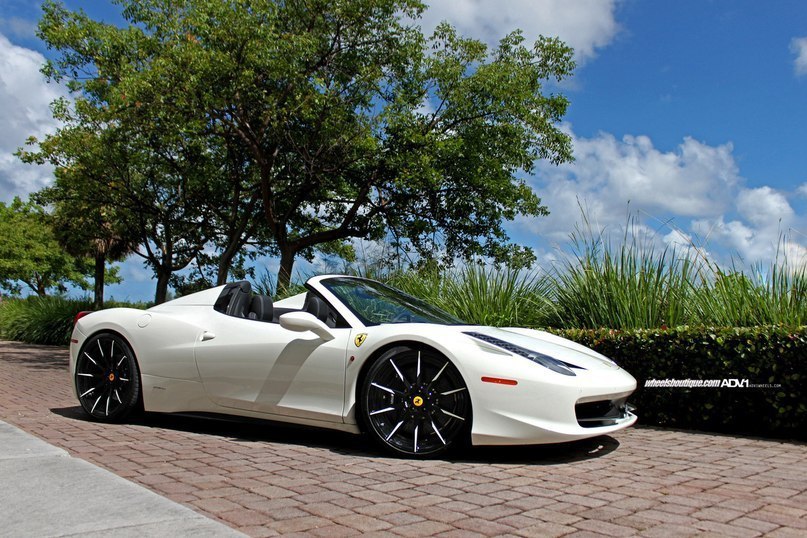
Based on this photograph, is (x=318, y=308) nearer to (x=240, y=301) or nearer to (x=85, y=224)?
(x=240, y=301)

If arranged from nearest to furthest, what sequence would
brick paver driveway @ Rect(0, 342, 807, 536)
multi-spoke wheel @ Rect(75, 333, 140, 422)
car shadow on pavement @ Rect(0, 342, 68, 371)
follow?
brick paver driveway @ Rect(0, 342, 807, 536), multi-spoke wheel @ Rect(75, 333, 140, 422), car shadow on pavement @ Rect(0, 342, 68, 371)

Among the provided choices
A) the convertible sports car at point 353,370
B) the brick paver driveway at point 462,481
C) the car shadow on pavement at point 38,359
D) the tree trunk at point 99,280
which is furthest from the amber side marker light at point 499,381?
the tree trunk at point 99,280

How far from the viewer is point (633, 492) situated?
12.4ft

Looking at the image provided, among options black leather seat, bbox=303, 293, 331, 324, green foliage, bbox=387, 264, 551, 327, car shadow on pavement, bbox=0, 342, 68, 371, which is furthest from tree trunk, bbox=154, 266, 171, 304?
black leather seat, bbox=303, 293, 331, 324

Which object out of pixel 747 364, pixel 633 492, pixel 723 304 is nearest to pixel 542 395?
pixel 633 492

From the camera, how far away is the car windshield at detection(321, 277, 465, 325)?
5.26 meters

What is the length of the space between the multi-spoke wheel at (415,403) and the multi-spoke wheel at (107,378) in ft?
7.81

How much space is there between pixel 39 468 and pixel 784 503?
4105 mm

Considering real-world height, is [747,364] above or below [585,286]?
below

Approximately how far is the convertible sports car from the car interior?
1cm

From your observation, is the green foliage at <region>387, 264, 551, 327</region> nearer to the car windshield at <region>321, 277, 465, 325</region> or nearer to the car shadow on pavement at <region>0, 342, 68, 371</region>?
the car windshield at <region>321, 277, 465, 325</region>

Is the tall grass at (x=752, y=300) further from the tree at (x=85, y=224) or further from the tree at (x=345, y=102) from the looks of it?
the tree at (x=85, y=224)

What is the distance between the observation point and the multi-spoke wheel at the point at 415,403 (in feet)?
14.8

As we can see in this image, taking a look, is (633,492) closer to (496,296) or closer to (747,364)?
(747,364)
